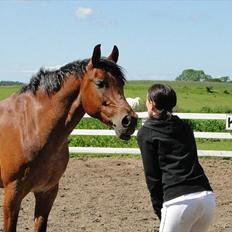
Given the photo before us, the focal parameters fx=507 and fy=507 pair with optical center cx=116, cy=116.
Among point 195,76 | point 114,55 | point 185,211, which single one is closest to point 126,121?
point 114,55

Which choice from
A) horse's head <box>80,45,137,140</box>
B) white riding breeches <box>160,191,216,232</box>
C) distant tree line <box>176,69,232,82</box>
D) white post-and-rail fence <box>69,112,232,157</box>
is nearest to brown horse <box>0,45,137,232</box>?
horse's head <box>80,45,137,140</box>

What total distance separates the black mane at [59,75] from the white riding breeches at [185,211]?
1506 mm

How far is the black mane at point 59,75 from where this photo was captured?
14.1 ft

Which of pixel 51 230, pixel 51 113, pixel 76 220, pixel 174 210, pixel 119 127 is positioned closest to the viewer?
pixel 174 210

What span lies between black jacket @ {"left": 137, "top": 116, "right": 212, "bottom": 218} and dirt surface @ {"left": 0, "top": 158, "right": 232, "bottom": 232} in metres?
3.05

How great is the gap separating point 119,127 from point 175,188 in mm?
1098

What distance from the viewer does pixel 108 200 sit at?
25.1 feet

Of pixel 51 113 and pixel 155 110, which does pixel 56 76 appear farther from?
pixel 155 110

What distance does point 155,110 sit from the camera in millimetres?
3156

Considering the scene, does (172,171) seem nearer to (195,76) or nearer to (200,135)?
(200,135)

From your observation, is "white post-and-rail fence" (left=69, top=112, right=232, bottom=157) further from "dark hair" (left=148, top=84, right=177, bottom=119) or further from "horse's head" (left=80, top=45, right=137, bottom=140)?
"dark hair" (left=148, top=84, right=177, bottom=119)

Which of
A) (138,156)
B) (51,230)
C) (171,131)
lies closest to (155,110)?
(171,131)

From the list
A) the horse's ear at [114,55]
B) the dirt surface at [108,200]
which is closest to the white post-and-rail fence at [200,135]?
the dirt surface at [108,200]

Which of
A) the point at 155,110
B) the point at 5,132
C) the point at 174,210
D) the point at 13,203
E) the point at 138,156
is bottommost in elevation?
the point at 138,156
